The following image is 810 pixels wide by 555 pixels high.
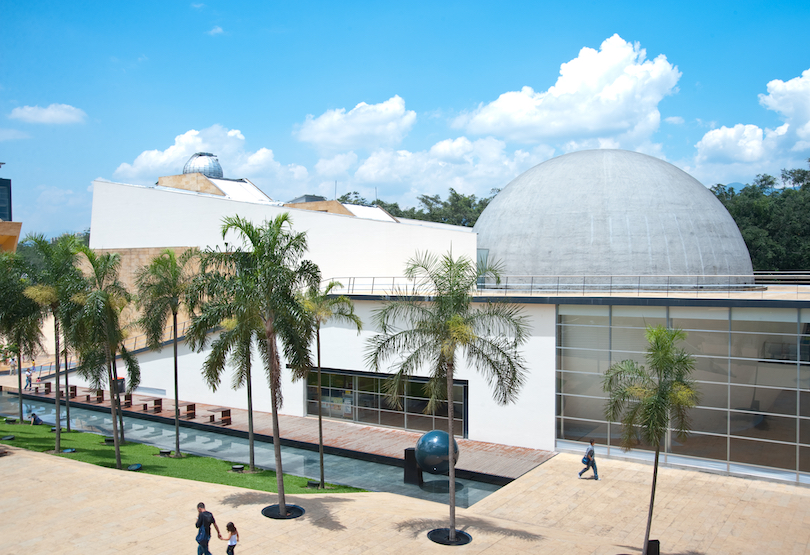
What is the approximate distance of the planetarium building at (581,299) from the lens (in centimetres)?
2019

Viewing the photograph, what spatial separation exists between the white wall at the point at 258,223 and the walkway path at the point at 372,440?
28.3 ft

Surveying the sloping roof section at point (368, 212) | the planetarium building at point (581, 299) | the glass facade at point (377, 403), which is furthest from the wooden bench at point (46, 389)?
the sloping roof section at point (368, 212)

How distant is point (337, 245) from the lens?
108 feet

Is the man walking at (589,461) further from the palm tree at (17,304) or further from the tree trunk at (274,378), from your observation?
the palm tree at (17,304)

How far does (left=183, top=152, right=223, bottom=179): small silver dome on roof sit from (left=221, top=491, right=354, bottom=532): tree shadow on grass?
136ft

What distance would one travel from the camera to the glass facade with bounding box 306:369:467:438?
2583 centimetres

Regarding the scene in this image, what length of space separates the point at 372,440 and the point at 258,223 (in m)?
15.6

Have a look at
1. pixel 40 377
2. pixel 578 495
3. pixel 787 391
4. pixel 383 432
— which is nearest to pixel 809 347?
pixel 787 391

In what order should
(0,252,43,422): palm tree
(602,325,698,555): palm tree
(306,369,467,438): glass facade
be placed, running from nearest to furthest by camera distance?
(602,325,698,555): palm tree
(0,252,43,422): palm tree
(306,369,467,438): glass facade

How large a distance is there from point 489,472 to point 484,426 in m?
4.41

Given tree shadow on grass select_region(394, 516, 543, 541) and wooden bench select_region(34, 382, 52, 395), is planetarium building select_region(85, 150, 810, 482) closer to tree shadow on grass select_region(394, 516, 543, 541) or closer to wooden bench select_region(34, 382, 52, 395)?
wooden bench select_region(34, 382, 52, 395)

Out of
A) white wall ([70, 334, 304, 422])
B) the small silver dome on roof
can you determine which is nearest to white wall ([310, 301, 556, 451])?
white wall ([70, 334, 304, 422])

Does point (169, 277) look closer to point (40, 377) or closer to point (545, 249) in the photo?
point (545, 249)

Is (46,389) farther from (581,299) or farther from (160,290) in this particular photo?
(581,299)
